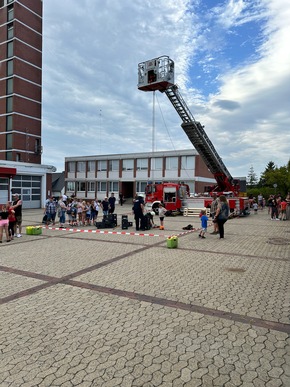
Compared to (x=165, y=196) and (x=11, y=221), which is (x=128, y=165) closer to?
(x=165, y=196)

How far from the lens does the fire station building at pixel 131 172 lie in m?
38.9

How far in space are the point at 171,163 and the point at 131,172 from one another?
6902mm

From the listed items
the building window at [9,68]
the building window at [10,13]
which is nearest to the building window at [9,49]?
the building window at [9,68]

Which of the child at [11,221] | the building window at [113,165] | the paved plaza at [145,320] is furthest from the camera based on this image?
the building window at [113,165]

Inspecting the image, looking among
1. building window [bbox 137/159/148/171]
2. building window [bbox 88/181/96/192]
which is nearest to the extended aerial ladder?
building window [bbox 137/159/148/171]

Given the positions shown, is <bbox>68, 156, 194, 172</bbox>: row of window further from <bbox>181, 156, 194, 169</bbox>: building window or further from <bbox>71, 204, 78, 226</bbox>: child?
<bbox>71, 204, 78, 226</bbox>: child

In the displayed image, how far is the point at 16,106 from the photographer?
36.2 m

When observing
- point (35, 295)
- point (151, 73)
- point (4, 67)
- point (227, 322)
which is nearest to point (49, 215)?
point (151, 73)

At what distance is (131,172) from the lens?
145 feet

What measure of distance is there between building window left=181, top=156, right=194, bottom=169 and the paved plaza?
3086cm

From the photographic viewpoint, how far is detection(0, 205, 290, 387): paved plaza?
3.08 meters

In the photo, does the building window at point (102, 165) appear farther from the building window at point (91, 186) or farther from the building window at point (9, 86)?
the building window at point (9, 86)

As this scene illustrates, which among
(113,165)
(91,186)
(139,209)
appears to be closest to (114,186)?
(113,165)

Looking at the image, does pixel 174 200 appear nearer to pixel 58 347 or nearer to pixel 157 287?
pixel 157 287
